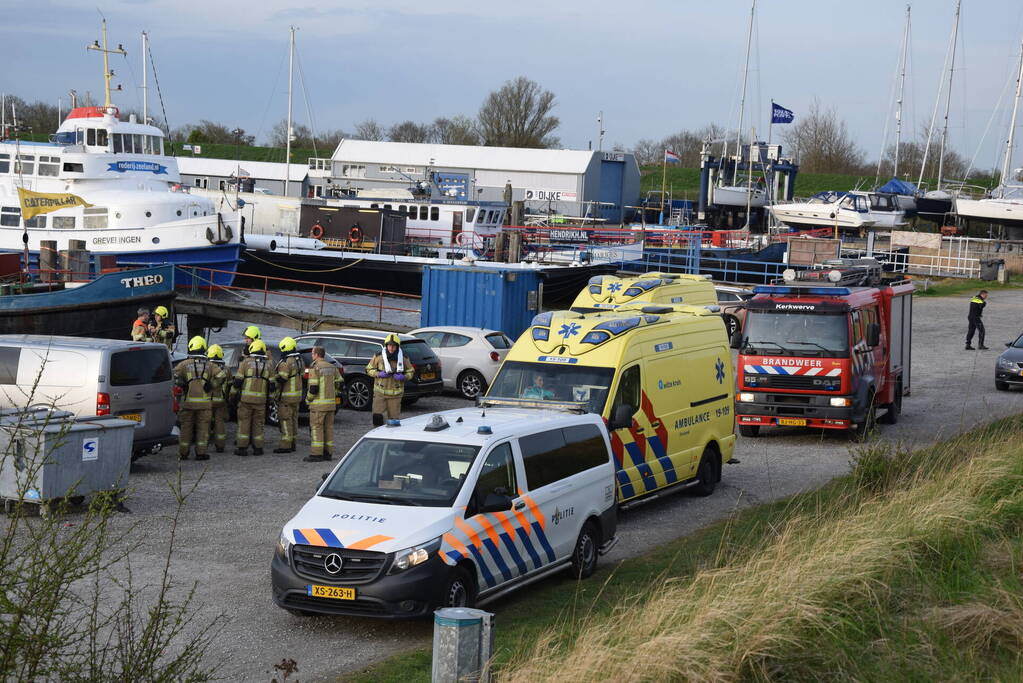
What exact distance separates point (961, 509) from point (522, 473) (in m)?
3.97

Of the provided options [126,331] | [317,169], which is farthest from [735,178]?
[126,331]

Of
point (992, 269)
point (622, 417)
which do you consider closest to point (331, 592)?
point (622, 417)

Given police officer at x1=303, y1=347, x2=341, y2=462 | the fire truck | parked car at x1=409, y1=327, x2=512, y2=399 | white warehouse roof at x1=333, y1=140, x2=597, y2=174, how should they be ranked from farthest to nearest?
white warehouse roof at x1=333, y1=140, x2=597, y2=174, parked car at x1=409, y1=327, x2=512, y2=399, the fire truck, police officer at x1=303, y1=347, x2=341, y2=462

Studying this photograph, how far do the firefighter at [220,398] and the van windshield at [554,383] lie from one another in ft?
16.0

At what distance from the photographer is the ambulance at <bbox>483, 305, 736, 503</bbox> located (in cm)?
1259

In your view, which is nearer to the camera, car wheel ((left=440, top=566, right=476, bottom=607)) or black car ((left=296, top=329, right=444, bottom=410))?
car wheel ((left=440, top=566, right=476, bottom=607))

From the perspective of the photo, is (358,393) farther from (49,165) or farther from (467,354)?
(49,165)

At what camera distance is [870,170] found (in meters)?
106

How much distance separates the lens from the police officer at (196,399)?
1581 centimetres

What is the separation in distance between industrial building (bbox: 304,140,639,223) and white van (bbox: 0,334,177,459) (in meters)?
61.2

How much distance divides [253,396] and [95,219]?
22621 mm

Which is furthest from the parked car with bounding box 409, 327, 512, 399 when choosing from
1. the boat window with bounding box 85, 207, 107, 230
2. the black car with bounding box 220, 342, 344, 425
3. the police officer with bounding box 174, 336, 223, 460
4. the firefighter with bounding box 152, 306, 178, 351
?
the boat window with bounding box 85, 207, 107, 230

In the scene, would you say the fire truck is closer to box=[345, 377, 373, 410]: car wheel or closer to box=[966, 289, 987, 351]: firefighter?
box=[345, 377, 373, 410]: car wheel

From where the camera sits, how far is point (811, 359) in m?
18.2
